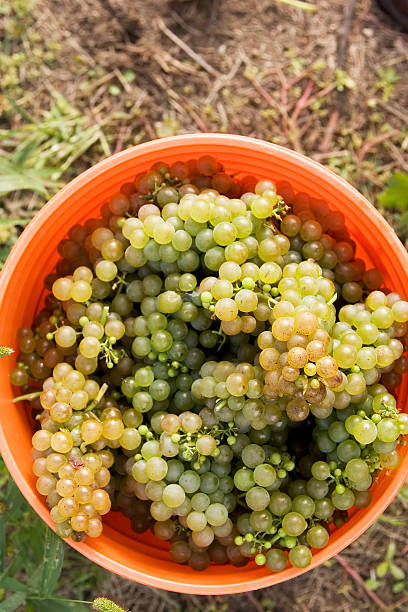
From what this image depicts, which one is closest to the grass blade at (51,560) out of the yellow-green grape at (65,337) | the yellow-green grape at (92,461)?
the yellow-green grape at (92,461)

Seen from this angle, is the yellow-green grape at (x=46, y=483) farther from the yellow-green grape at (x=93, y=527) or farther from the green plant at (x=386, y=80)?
the green plant at (x=386, y=80)

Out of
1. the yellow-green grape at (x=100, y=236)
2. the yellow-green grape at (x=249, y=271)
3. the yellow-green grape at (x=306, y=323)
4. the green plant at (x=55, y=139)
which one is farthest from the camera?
the green plant at (x=55, y=139)

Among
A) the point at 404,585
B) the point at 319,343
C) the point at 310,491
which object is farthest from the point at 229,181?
the point at 404,585

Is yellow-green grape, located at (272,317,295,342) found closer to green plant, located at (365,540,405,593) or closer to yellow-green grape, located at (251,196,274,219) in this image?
yellow-green grape, located at (251,196,274,219)

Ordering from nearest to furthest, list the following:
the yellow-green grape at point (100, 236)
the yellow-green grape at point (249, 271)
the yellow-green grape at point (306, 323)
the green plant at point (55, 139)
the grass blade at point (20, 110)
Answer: the yellow-green grape at point (306, 323)
the yellow-green grape at point (249, 271)
the yellow-green grape at point (100, 236)
the grass blade at point (20, 110)
the green plant at point (55, 139)

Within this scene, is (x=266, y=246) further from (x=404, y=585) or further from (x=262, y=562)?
(x=404, y=585)

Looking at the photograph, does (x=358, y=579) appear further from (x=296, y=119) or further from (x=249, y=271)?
(x=296, y=119)
